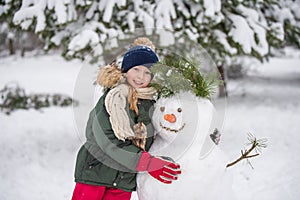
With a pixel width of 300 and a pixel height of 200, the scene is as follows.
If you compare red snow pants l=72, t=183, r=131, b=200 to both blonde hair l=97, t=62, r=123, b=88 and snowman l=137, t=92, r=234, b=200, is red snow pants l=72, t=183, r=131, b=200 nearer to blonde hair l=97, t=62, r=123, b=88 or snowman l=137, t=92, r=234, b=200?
snowman l=137, t=92, r=234, b=200

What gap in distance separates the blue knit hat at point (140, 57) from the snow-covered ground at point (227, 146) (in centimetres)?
82

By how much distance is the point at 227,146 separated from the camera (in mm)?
5000

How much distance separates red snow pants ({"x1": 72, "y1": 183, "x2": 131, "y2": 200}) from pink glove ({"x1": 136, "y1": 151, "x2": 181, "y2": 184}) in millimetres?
506

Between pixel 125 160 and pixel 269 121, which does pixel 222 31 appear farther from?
pixel 125 160

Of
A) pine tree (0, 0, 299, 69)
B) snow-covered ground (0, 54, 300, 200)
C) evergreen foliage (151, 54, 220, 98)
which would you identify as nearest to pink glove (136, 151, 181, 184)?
evergreen foliage (151, 54, 220, 98)

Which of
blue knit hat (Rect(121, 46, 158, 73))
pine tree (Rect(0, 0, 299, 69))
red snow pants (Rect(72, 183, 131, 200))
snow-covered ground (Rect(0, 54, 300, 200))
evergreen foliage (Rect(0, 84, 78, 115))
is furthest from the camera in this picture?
evergreen foliage (Rect(0, 84, 78, 115))

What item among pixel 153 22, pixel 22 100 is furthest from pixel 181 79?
pixel 22 100

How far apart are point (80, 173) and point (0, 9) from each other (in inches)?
146

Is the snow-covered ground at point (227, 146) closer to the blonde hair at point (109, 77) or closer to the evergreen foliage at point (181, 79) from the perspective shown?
the evergreen foliage at point (181, 79)

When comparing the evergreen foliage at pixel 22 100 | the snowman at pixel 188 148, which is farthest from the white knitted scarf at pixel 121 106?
the evergreen foliage at pixel 22 100

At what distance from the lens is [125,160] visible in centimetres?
178

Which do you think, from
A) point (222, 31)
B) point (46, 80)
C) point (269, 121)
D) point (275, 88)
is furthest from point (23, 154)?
point (275, 88)

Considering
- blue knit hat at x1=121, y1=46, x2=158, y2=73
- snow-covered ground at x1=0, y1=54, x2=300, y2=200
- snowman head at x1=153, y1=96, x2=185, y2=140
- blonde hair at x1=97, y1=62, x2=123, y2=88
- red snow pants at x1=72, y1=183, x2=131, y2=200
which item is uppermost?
blue knit hat at x1=121, y1=46, x2=158, y2=73

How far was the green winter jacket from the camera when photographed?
1.78 m
